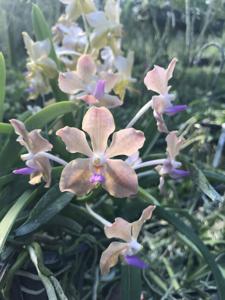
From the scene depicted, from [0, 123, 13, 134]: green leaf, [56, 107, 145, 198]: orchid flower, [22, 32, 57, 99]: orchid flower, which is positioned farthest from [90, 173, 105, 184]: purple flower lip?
[22, 32, 57, 99]: orchid flower

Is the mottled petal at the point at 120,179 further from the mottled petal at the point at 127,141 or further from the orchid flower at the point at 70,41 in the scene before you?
the orchid flower at the point at 70,41

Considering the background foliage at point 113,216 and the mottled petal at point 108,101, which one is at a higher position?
the mottled petal at point 108,101

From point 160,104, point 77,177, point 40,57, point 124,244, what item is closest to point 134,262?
point 124,244

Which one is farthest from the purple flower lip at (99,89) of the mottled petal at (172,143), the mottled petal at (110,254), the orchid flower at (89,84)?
the mottled petal at (110,254)

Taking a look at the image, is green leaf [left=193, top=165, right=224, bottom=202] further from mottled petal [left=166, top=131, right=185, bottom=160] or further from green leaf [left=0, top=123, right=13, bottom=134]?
green leaf [left=0, top=123, right=13, bottom=134]

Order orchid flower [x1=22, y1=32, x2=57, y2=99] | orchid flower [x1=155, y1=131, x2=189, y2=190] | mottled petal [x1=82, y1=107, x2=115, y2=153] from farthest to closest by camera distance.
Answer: orchid flower [x1=22, y1=32, x2=57, y2=99], orchid flower [x1=155, y1=131, x2=189, y2=190], mottled petal [x1=82, y1=107, x2=115, y2=153]

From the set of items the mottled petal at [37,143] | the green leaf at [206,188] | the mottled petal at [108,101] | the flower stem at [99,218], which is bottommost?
the flower stem at [99,218]
